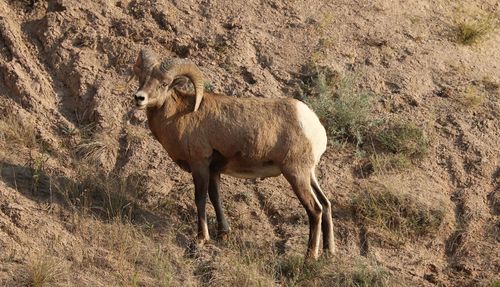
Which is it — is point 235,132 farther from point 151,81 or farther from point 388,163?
point 388,163

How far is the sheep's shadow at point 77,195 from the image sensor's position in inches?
428

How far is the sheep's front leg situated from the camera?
10.6m

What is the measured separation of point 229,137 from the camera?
34.7ft

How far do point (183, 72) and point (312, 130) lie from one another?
155 cm

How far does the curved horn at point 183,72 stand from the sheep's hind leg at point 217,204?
0.79 metres

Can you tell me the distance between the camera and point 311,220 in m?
10.6

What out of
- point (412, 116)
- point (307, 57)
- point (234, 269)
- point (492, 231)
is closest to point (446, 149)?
point (412, 116)


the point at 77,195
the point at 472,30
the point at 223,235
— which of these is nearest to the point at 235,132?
the point at 223,235

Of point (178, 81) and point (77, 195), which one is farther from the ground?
point (178, 81)

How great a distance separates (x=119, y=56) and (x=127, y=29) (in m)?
0.53

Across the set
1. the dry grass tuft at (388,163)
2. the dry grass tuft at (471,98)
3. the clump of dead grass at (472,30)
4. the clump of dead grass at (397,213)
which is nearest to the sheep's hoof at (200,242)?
the clump of dead grass at (397,213)

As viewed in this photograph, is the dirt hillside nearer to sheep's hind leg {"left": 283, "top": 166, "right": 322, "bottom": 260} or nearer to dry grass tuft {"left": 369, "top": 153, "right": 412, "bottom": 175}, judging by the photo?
dry grass tuft {"left": 369, "top": 153, "right": 412, "bottom": 175}

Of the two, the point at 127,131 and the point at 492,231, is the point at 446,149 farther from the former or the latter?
the point at 127,131

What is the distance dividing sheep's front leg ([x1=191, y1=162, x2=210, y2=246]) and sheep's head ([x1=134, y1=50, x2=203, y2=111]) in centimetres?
70
